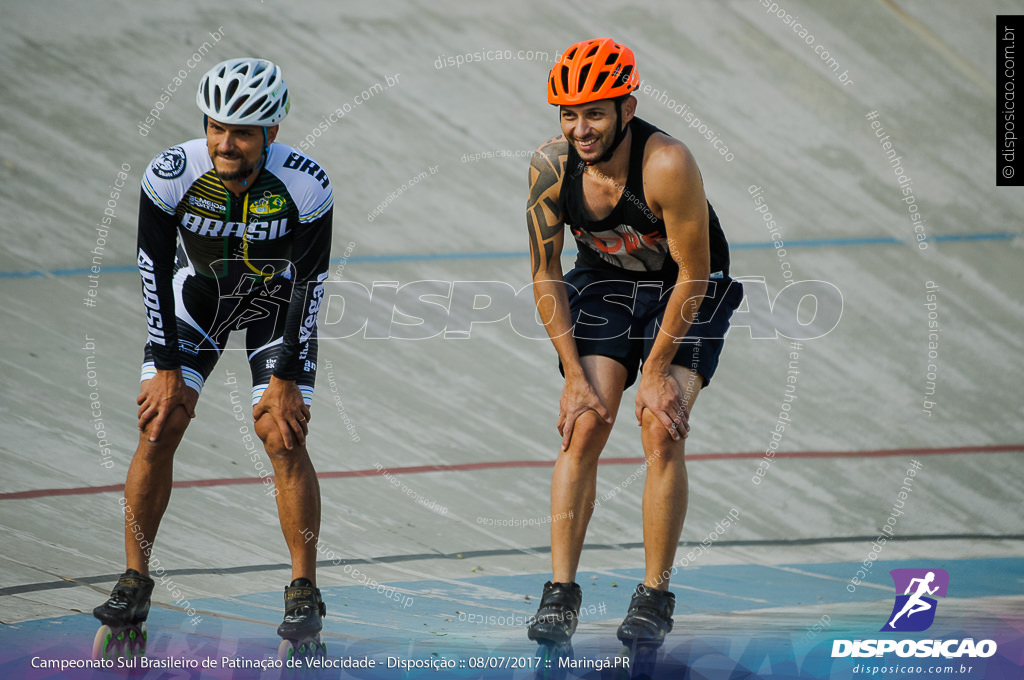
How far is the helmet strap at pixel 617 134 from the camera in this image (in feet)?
8.24

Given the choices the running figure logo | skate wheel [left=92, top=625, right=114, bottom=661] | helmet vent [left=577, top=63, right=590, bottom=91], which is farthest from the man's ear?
skate wheel [left=92, top=625, right=114, bottom=661]

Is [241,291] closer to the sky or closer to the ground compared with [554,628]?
closer to the sky

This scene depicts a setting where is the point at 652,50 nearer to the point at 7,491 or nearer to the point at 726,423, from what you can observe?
the point at 726,423

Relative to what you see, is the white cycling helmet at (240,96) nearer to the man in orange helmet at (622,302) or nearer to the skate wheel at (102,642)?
the man in orange helmet at (622,302)

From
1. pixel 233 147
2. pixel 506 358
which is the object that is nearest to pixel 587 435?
pixel 233 147

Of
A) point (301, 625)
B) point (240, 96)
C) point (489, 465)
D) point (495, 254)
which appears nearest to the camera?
point (240, 96)

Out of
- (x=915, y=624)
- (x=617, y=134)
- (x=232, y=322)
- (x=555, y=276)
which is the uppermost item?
(x=617, y=134)

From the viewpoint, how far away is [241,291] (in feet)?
8.91

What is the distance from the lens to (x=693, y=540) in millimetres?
3490

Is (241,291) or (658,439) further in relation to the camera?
(241,291)

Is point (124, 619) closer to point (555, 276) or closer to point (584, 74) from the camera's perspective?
point (555, 276)

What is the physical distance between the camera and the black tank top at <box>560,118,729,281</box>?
257 centimetres

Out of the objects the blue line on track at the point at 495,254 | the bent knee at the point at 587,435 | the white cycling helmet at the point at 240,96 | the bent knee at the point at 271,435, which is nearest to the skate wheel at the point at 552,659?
the bent knee at the point at 587,435
